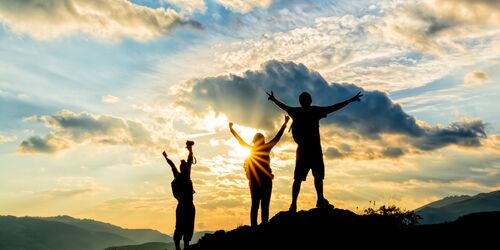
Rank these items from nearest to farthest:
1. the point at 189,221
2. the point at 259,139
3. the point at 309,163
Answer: the point at 309,163
the point at 259,139
the point at 189,221

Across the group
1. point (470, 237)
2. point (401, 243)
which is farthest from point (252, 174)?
point (470, 237)

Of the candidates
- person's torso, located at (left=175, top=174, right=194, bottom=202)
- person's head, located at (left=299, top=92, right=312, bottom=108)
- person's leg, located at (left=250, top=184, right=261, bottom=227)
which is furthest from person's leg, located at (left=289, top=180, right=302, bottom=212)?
person's torso, located at (left=175, top=174, right=194, bottom=202)

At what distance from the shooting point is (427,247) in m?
A: 8.98

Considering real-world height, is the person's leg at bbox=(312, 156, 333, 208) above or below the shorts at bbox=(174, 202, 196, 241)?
above

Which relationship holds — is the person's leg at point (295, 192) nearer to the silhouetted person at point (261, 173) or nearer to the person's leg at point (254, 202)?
the silhouetted person at point (261, 173)

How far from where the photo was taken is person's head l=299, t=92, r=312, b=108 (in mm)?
10867

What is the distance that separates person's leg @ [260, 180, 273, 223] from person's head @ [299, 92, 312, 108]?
2376 millimetres

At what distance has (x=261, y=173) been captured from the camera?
1132 centimetres

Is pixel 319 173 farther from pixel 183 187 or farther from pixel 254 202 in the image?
pixel 183 187

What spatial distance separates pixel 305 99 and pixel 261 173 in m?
2.37

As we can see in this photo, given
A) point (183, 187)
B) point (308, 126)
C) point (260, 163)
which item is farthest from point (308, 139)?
point (183, 187)

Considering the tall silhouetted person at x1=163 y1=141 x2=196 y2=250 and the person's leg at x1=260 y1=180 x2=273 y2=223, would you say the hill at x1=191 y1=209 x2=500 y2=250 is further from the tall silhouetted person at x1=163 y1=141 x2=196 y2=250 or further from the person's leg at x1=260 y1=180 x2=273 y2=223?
the tall silhouetted person at x1=163 y1=141 x2=196 y2=250

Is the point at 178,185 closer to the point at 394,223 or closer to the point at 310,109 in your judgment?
the point at 310,109

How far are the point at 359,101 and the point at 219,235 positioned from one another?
5967mm
